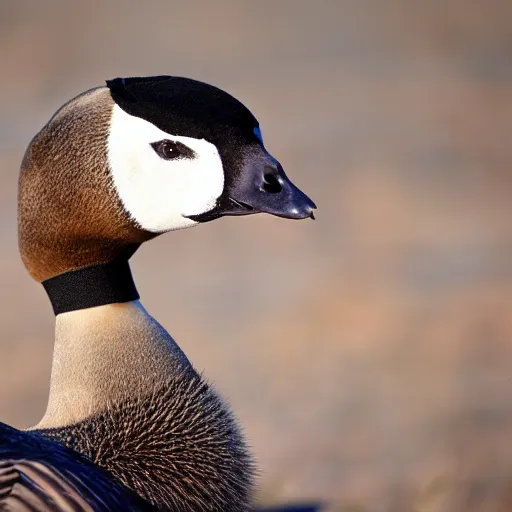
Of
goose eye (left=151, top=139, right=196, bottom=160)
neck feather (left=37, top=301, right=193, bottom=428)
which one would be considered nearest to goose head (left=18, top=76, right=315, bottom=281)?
goose eye (left=151, top=139, right=196, bottom=160)

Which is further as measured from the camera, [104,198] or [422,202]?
[422,202]

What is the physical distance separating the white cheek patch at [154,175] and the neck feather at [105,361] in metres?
0.23

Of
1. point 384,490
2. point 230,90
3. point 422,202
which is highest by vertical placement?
point 230,90

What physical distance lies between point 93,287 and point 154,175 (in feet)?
0.95

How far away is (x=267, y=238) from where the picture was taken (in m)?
8.12

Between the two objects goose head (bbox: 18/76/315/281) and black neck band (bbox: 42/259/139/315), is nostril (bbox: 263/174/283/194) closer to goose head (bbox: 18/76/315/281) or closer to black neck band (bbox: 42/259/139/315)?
goose head (bbox: 18/76/315/281)

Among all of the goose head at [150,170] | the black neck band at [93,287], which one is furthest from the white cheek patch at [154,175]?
the black neck band at [93,287]

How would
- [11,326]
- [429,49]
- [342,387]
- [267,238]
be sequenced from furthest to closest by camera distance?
1. [429,49]
2. [267,238]
3. [11,326]
4. [342,387]

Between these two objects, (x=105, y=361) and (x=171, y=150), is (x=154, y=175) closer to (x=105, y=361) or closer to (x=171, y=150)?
(x=171, y=150)

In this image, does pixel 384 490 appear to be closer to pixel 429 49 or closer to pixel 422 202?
pixel 422 202

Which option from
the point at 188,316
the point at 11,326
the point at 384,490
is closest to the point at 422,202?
the point at 188,316

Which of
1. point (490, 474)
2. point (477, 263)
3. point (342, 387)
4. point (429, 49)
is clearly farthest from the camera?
point (429, 49)

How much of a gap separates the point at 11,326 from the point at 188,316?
0.88 m

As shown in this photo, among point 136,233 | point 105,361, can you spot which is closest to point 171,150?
point 136,233
